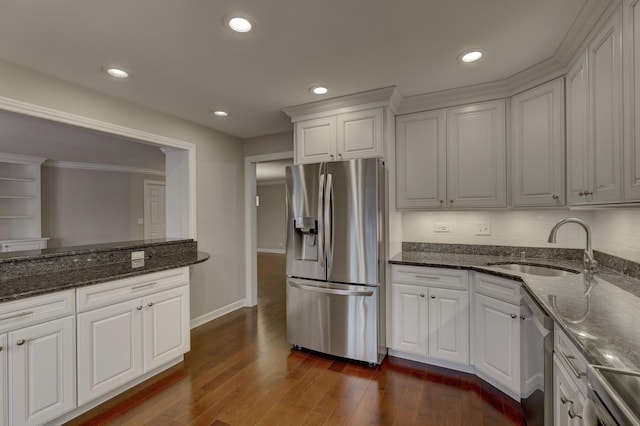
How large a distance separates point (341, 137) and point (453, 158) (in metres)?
1.06

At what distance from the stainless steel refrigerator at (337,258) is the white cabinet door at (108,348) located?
1318mm

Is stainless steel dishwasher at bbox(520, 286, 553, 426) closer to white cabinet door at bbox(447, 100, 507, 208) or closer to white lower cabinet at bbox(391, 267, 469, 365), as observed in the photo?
white lower cabinet at bbox(391, 267, 469, 365)

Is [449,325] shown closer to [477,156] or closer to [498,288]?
[498,288]

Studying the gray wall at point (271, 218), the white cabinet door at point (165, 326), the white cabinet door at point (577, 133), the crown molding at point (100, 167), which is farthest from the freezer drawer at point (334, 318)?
the gray wall at point (271, 218)

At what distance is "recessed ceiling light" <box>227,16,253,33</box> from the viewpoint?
5.43 ft

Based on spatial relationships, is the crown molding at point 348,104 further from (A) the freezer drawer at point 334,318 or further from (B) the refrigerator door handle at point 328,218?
(A) the freezer drawer at point 334,318

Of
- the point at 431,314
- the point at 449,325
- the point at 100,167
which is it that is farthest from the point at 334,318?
the point at 100,167

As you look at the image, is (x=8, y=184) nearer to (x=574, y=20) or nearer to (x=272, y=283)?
(x=272, y=283)

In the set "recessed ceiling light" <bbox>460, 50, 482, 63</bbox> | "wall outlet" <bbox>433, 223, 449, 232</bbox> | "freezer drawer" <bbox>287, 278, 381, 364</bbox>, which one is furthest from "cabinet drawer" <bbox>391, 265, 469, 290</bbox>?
"recessed ceiling light" <bbox>460, 50, 482, 63</bbox>

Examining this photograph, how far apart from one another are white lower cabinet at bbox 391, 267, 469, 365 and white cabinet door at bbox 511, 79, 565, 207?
877 mm

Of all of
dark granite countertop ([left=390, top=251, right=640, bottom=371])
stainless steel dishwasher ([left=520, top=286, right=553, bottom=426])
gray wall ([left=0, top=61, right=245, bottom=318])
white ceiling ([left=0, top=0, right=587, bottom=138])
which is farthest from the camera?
gray wall ([left=0, top=61, right=245, bottom=318])

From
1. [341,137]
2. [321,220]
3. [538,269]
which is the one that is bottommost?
[538,269]

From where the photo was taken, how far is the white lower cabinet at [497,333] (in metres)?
2.04

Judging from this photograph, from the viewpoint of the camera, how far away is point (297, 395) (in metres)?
2.21
